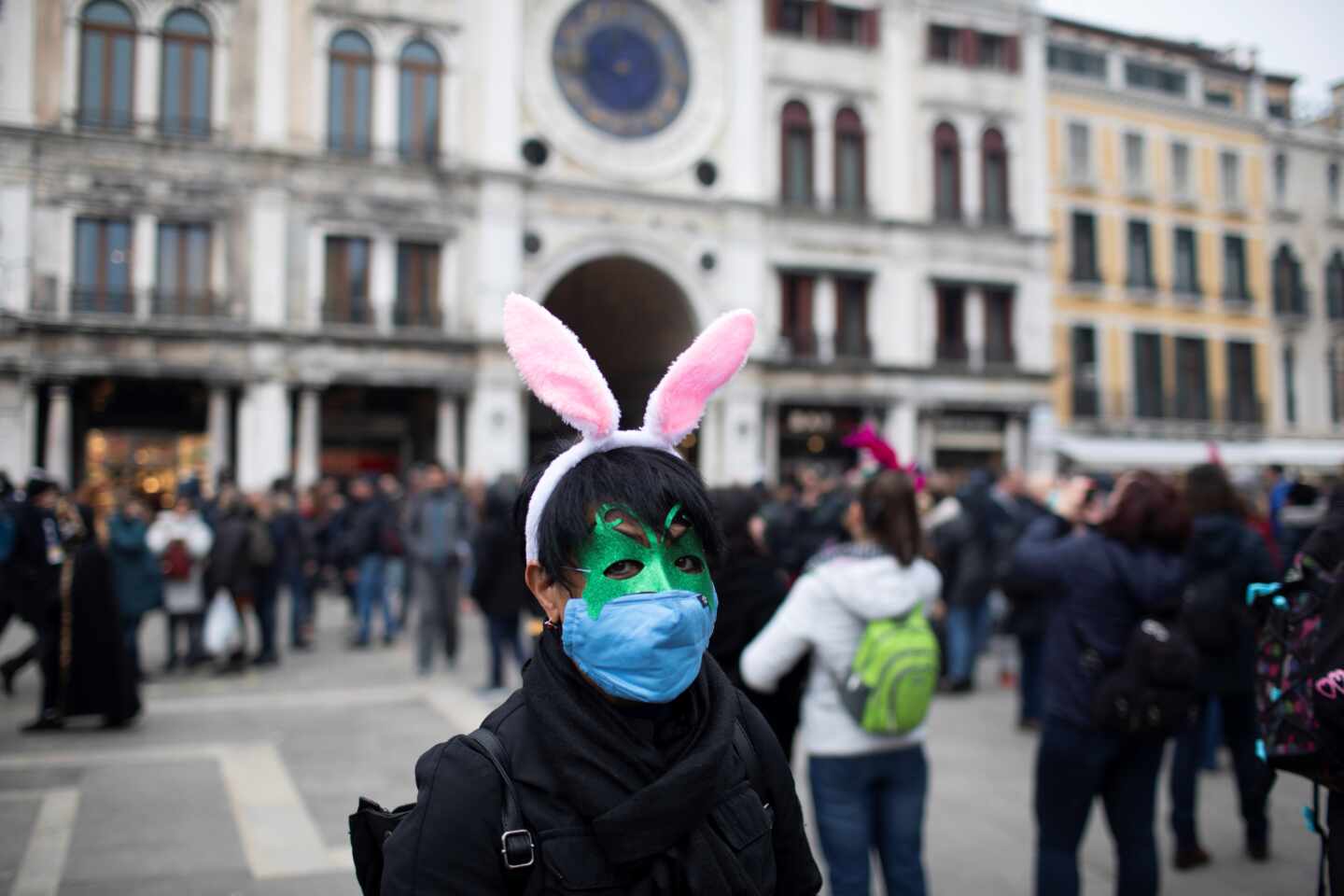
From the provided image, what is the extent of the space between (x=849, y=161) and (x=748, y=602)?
2605 cm

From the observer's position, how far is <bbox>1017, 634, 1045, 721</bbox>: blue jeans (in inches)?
315

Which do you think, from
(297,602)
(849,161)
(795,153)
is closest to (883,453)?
(297,602)

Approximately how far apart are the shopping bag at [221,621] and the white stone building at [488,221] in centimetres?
Result: 1239

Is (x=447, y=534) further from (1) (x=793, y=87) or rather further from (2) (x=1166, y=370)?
(2) (x=1166, y=370)

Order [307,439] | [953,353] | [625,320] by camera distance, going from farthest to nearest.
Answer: [625,320] → [953,353] → [307,439]

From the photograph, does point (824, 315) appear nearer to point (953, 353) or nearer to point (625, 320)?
point (953, 353)

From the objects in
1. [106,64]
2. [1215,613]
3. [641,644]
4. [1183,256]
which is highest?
[106,64]

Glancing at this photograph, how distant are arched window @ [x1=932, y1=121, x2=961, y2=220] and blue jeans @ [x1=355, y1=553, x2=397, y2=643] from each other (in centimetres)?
2171

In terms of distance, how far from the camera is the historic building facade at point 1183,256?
1219 inches

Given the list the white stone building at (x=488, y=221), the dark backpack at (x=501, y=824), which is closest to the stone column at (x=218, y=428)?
the white stone building at (x=488, y=221)

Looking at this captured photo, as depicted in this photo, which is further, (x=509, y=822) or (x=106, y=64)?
(x=106, y=64)

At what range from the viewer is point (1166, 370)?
3216cm

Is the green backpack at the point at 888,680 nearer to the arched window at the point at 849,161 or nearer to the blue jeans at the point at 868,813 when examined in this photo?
the blue jeans at the point at 868,813

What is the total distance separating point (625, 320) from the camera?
2900cm
